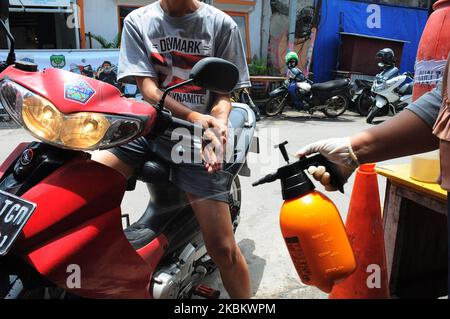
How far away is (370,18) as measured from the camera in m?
11.9

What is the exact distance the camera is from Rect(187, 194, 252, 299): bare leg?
1.81 m

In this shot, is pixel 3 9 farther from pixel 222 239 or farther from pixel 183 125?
pixel 222 239

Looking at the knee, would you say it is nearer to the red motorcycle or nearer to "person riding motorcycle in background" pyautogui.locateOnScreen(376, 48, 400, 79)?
the red motorcycle

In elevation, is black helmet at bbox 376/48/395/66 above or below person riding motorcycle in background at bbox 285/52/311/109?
above

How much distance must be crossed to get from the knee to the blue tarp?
10586 millimetres

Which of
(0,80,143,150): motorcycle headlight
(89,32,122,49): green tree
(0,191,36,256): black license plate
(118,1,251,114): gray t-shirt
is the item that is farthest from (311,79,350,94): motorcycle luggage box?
(0,191,36,256): black license plate

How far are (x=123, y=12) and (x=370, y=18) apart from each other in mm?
7002

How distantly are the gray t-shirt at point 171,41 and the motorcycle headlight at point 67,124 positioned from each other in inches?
23.0

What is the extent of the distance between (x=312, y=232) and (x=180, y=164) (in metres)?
0.77

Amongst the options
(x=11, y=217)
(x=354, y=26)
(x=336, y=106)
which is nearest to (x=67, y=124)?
(x=11, y=217)

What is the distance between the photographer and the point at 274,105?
8922mm

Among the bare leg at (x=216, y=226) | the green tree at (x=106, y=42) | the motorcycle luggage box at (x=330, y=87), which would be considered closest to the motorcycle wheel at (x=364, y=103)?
the motorcycle luggage box at (x=330, y=87)

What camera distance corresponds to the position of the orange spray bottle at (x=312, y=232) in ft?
4.14

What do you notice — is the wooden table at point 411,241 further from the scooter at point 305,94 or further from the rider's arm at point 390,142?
the scooter at point 305,94
